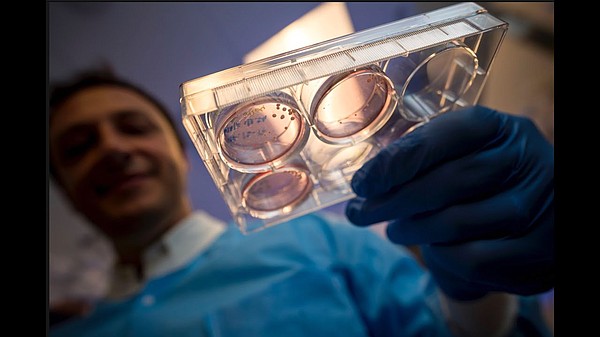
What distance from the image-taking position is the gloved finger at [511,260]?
869mm

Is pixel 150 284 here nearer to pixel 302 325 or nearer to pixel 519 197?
pixel 302 325

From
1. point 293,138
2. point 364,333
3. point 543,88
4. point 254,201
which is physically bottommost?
point 364,333

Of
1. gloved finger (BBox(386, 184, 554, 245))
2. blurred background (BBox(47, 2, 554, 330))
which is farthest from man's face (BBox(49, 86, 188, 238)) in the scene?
gloved finger (BBox(386, 184, 554, 245))

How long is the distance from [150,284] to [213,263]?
0.70 feet

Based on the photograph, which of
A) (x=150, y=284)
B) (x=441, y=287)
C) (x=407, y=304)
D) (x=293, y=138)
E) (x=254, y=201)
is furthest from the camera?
(x=150, y=284)

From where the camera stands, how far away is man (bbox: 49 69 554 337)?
2.87 ft

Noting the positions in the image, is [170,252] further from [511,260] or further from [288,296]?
[511,260]

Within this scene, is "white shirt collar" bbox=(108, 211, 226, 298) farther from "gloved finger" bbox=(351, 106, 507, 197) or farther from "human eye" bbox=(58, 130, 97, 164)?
"gloved finger" bbox=(351, 106, 507, 197)

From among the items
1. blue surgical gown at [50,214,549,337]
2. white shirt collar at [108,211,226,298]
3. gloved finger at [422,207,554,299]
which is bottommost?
blue surgical gown at [50,214,549,337]

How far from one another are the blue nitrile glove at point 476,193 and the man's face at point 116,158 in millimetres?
740

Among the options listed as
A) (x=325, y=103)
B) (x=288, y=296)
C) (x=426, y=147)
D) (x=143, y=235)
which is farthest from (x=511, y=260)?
(x=143, y=235)

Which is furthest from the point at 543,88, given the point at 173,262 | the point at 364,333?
the point at 173,262

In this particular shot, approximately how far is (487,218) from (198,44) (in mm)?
979

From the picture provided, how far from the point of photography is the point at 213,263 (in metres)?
1.33
